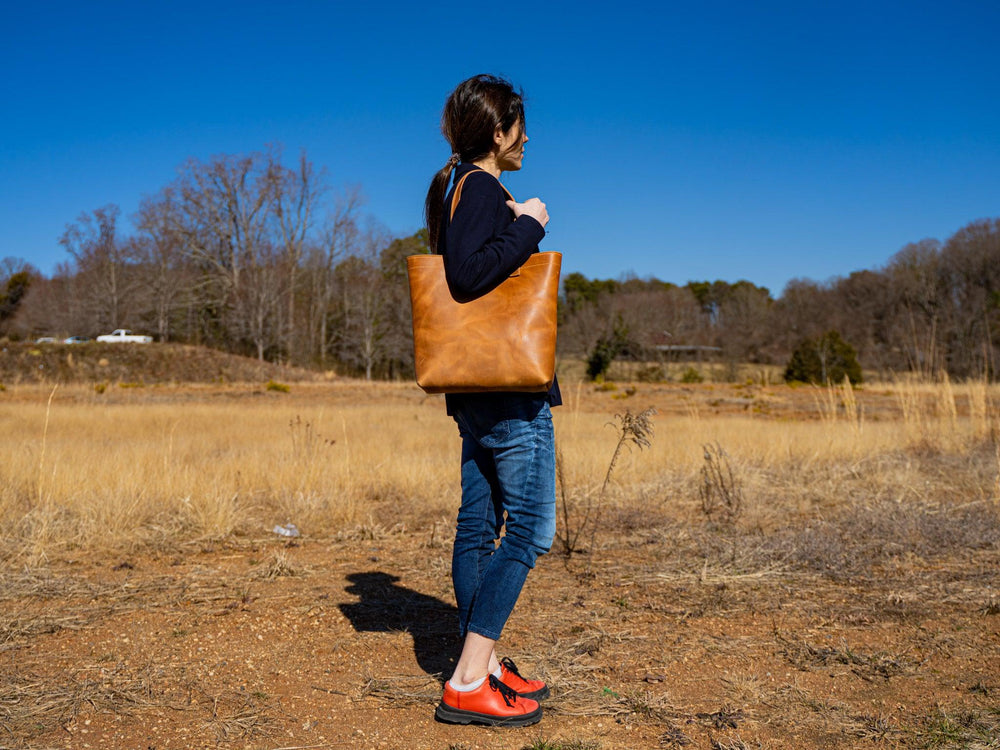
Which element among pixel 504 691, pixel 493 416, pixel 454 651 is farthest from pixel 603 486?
pixel 493 416

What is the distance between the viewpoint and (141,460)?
6.05 m

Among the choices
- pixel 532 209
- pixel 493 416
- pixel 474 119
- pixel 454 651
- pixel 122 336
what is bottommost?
pixel 454 651

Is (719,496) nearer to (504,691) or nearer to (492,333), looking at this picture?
(504,691)

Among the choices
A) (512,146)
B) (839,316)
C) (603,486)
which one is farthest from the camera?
(839,316)

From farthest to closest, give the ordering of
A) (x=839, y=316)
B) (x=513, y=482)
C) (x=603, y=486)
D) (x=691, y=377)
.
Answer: (x=839, y=316) < (x=691, y=377) < (x=603, y=486) < (x=513, y=482)

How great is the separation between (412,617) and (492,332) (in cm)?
176

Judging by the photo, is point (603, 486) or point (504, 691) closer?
point (504, 691)

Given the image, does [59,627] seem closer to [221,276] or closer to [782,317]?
[221,276]

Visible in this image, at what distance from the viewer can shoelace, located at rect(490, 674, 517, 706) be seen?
7.16 feet

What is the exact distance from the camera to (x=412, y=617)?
330cm

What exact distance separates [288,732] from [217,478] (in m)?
3.72

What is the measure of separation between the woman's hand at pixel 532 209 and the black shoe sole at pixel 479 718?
1.40 metres

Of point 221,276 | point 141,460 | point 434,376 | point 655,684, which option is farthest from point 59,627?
point 221,276

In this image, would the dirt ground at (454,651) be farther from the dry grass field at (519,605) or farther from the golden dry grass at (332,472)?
the golden dry grass at (332,472)
